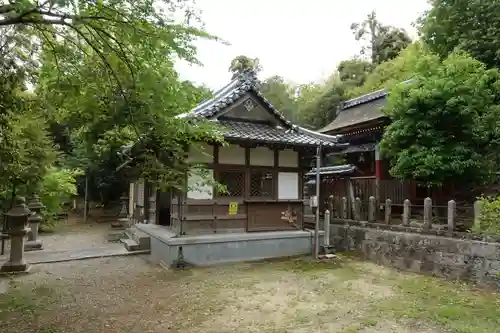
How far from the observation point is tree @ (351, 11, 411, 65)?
30.6 meters

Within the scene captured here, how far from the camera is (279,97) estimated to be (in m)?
34.5

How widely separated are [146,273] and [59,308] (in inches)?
115

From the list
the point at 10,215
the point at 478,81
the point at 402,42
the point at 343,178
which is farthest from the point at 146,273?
the point at 402,42

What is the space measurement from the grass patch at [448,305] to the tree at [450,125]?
3374mm

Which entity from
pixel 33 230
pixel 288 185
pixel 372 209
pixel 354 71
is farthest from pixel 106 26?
pixel 354 71

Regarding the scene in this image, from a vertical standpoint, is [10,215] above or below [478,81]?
Answer: below

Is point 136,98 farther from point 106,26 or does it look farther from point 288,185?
point 288,185

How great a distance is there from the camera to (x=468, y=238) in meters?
8.59

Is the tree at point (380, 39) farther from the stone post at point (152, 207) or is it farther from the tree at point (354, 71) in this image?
the stone post at point (152, 207)

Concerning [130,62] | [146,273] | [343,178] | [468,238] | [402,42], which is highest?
[402,42]

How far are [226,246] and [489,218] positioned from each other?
6.96 meters

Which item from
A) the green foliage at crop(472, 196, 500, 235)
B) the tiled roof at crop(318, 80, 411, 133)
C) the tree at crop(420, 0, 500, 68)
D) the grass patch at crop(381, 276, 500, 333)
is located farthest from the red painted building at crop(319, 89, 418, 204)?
the grass patch at crop(381, 276, 500, 333)

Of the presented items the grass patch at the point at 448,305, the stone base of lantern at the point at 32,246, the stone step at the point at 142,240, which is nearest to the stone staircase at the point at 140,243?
the stone step at the point at 142,240

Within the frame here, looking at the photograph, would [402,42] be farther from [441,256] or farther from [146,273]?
[146,273]
